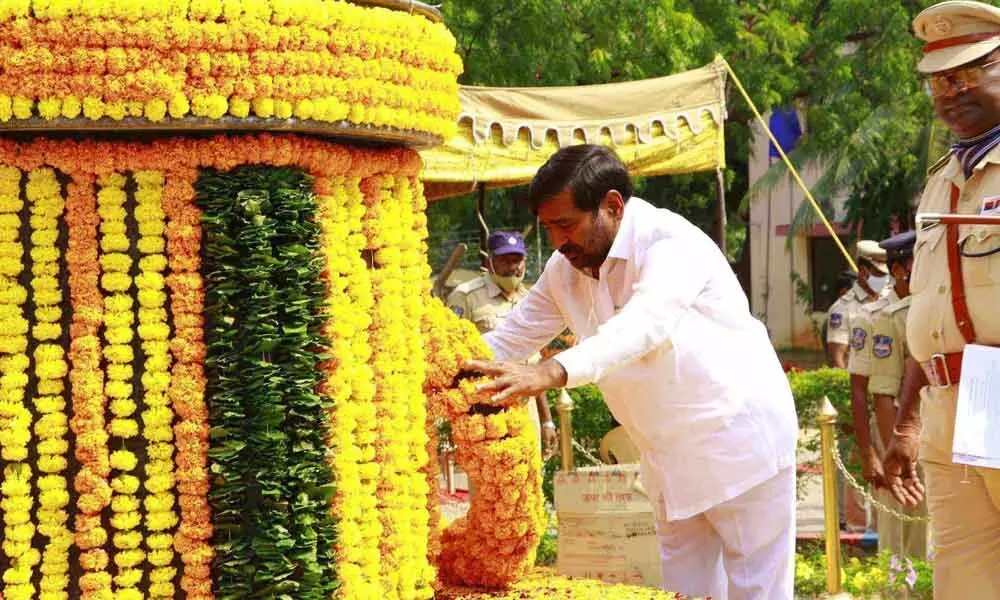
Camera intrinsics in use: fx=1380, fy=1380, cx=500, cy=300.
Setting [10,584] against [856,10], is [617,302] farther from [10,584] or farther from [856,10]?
[856,10]

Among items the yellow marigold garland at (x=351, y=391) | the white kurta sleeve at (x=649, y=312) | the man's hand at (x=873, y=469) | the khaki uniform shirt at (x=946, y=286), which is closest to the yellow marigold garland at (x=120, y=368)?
the yellow marigold garland at (x=351, y=391)

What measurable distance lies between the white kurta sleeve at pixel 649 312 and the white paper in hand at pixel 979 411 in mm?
894

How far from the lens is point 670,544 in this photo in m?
4.96

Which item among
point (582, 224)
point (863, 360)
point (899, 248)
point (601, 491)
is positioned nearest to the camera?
point (582, 224)

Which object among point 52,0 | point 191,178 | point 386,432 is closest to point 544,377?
point 386,432

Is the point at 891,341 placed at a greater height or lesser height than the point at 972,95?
lesser

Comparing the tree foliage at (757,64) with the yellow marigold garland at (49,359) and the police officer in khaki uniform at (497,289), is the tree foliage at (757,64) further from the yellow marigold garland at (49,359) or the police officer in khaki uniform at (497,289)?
the yellow marigold garland at (49,359)

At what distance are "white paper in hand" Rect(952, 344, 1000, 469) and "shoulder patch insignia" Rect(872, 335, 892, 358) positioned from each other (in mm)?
3386

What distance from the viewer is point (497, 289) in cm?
922

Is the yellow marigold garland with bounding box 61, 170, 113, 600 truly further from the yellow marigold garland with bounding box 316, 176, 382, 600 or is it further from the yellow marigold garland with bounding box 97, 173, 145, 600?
the yellow marigold garland with bounding box 316, 176, 382, 600

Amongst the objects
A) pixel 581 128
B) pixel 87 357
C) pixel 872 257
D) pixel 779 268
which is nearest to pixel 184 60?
pixel 87 357

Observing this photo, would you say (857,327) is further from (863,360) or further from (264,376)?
(264,376)

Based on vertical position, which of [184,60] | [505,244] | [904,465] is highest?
[184,60]

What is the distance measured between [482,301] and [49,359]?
546 cm
